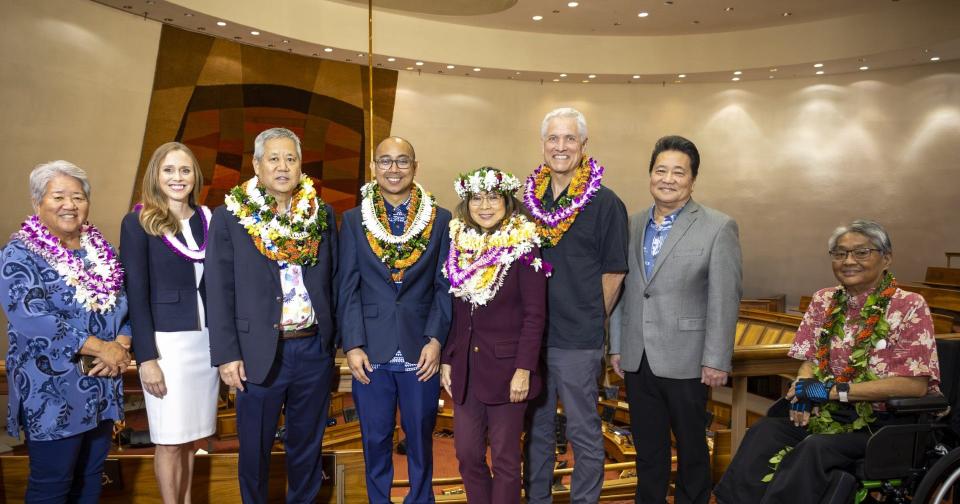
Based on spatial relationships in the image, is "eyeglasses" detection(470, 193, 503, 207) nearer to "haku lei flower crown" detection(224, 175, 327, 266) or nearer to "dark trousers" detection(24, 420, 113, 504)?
"haku lei flower crown" detection(224, 175, 327, 266)

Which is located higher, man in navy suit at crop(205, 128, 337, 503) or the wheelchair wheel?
man in navy suit at crop(205, 128, 337, 503)

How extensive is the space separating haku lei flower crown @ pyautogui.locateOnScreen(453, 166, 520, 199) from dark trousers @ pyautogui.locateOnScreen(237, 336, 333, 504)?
0.81 m

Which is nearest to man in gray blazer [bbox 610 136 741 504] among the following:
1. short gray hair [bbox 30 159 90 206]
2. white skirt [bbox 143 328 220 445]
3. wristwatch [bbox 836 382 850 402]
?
wristwatch [bbox 836 382 850 402]

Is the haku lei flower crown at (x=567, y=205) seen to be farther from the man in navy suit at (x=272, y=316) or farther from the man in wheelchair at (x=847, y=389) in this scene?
the man in wheelchair at (x=847, y=389)

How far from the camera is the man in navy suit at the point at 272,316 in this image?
247cm

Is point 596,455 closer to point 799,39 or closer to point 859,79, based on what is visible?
point 799,39

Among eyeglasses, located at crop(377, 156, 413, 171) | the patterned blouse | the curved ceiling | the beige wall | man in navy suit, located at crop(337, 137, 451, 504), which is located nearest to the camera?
the patterned blouse

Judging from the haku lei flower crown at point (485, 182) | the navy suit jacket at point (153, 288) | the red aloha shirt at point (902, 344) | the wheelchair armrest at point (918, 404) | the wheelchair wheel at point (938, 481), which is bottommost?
the wheelchair wheel at point (938, 481)

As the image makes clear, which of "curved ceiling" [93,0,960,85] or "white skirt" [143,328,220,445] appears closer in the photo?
"white skirt" [143,328,220,445]

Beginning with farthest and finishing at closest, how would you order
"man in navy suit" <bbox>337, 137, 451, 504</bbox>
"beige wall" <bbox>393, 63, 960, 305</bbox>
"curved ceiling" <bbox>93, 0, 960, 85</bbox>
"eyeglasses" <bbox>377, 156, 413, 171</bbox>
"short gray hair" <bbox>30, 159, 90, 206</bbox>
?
"beige wall" <bbox>393, 63, 960, 305</bbox> → "curved ceiling" <bbox>93, 0, 960, 85</bbox> → "eyeglasses" <bbox>377, 156, 413, 171</bbox> → "man in navy suit" <bbox>337, 137, 451, 504</bbox> → "short gray hair" <bbox>30, 159, 90, 206</bbox>

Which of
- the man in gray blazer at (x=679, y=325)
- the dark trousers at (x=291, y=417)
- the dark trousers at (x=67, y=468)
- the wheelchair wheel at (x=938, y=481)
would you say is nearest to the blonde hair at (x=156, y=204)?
the dark trousers at (x=291, y=417)

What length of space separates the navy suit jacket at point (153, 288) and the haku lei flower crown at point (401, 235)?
689 millimetres

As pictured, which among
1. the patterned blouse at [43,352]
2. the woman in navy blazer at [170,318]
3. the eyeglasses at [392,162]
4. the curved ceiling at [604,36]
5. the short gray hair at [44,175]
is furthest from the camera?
the curved ceiling at [604,36]

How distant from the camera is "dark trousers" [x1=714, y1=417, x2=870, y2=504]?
7.65ft
